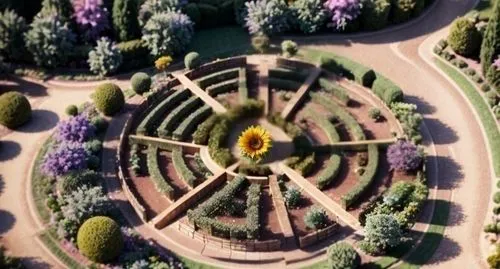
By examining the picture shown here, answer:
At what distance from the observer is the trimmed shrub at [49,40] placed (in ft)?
194

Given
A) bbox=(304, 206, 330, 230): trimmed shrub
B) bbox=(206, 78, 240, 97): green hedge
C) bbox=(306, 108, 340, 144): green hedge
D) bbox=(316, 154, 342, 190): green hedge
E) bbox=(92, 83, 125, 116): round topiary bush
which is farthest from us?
bbox=(206, 78, 240, 97): green hedge

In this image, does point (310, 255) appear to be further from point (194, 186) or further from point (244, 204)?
point (194, 186)

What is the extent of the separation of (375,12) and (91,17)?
26.7 meters

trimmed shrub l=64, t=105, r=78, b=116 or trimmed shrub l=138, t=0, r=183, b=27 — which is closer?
trimmed shrub l=64, t=105, r=78, b=116

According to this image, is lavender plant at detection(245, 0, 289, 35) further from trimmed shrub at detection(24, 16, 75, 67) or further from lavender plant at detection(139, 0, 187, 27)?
trimmed shrub at detection(24, 16, 75, 67)

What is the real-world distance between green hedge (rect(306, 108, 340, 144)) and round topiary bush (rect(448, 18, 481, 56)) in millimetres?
15377

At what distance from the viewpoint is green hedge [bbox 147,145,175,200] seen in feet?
157

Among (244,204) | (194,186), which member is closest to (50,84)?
(194,186)

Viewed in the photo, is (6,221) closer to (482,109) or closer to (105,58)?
(105,58)

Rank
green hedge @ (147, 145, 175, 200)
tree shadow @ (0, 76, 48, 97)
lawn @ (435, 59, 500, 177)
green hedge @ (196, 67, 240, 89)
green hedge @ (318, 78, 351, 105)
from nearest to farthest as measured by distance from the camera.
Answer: green hedge @ (147, 145, 175, 200), lawn @ (435, 59, 500, 177), green hedge @ (318, 78, 351, 105), green hedge @ (196, 67, 240, 89), tree shadow @ (0, 76, 48, 97)

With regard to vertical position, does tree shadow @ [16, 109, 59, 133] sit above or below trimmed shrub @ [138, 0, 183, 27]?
below

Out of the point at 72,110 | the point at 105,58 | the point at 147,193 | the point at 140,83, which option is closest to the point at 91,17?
the point at 105,58

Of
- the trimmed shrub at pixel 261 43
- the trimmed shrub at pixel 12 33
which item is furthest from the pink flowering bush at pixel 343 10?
the trimmed shrub at pixel 12 33

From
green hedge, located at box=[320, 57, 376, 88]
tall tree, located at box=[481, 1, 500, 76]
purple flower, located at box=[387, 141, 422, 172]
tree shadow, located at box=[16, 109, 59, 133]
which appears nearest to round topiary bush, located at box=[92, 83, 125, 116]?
tree shadow, located at box=[16, 109, 59, 133]
